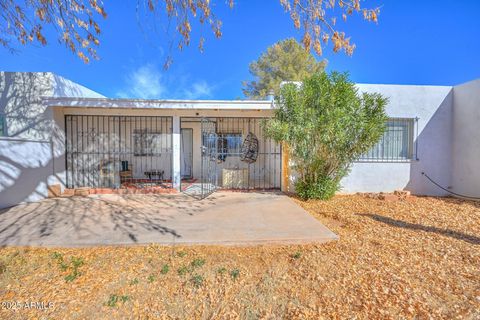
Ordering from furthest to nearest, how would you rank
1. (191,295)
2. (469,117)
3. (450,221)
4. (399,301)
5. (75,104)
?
(469,117)
(75,104)
(450,221)
(191,295)
(399,301)

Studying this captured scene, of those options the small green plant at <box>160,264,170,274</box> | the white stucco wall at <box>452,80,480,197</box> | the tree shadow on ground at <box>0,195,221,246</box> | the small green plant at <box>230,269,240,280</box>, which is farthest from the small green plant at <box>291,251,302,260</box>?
the white stucco wall at <box>452,80,480,197</box>

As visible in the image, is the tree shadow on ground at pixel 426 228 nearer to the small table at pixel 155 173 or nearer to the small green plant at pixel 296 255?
the small green plant at pixel 296 255

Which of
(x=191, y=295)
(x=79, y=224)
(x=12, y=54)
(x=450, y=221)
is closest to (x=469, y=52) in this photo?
(x=450, y=221)

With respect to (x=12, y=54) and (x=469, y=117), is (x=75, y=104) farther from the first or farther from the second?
(x=469, y=117)

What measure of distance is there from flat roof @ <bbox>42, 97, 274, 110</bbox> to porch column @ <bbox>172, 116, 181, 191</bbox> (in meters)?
0.63

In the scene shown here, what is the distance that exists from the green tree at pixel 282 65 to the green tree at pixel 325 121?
12.9m

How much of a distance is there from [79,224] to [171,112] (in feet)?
14.3

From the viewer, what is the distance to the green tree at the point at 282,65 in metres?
19.4

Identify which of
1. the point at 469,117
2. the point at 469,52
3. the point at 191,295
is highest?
the point at 469,52

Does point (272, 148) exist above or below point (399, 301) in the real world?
above

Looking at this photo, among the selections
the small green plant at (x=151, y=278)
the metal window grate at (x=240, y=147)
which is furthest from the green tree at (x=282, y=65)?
the small green plant at (x=151, y=278)

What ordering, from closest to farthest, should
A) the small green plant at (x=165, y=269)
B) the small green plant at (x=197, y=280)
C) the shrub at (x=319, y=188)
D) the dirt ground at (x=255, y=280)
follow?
the dirt ground at (x=255, y=280)
the small green plant at (x=197, y=280)
the small green plant at (x=165, y=269)
the shrub at (x=319, y=188)

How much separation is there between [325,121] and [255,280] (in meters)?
4.42

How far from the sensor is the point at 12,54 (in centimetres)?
557
